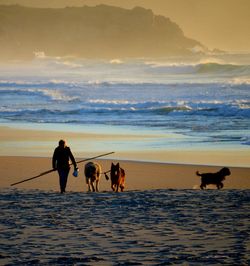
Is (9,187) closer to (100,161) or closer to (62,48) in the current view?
(100,161)

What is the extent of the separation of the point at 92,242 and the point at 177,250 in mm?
998

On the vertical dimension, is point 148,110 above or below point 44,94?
below

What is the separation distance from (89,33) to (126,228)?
141m

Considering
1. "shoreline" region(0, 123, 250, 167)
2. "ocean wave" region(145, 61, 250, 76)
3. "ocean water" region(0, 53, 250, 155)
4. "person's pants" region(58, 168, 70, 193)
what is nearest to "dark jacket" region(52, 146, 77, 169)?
"person's pants" region(58, 168, 70, 193)

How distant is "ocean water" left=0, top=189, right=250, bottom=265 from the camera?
8062 millimetres

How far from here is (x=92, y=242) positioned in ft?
29.0

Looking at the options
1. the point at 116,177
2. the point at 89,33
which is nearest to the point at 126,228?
the point at 116,177

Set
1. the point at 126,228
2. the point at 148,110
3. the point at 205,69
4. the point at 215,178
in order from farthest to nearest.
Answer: the point at 205,69
the point at 148,110
the point at 215,178
the point at 126,228

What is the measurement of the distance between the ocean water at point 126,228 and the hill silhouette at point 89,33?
11773 cm

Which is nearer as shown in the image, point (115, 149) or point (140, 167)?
point (140, 167)

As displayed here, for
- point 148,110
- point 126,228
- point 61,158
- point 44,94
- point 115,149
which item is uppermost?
point 44,94

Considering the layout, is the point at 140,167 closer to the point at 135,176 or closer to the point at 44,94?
the point at 135,176

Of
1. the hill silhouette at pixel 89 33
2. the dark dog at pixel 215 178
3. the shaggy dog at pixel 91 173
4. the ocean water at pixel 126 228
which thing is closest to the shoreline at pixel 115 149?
the dark dog at pixel 215 178

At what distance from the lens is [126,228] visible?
382 inches
